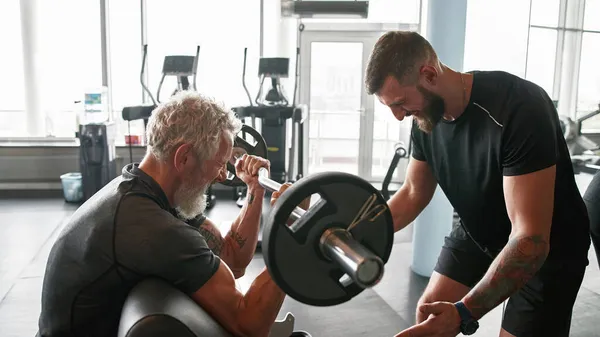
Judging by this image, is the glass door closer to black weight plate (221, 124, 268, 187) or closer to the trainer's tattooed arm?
black weight plate (221, 124, 268, 187)

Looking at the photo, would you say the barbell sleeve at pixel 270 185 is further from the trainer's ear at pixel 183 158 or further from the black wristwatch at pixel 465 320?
the black wristwatch at pixel 465 320

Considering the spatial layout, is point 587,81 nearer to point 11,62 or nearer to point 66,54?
point 66,54

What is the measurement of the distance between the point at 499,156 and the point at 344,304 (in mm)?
1871

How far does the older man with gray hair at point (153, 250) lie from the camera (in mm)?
1138

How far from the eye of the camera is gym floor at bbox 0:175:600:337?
2744 millimetres

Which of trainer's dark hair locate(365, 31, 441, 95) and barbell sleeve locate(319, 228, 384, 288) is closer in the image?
barbell sleeve locate(319, 228, 384, 288)

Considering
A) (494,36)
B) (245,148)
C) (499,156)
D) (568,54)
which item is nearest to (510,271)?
(499,156)

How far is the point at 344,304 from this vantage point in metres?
3.10

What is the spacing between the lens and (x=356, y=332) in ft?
8.81

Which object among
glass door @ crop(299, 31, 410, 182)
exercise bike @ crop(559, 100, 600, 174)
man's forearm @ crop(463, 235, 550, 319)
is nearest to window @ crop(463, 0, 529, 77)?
glass door @ crop(299, 31, 410, 182)

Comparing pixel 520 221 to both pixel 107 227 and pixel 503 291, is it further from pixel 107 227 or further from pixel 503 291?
pixel 107 227

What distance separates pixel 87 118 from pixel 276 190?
473 centimetres

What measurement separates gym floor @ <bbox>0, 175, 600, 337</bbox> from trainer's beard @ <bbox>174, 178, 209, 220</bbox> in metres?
1.41

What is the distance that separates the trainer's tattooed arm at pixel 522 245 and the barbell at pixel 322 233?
1.66 ft
